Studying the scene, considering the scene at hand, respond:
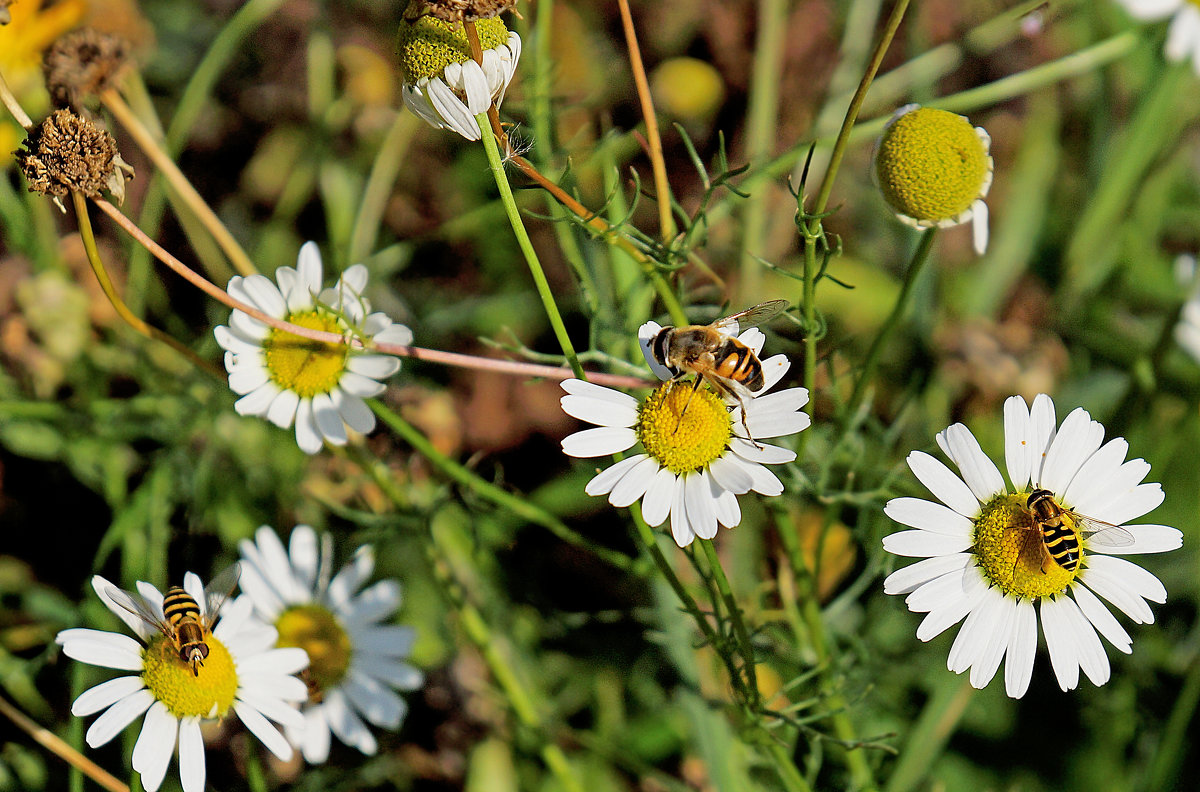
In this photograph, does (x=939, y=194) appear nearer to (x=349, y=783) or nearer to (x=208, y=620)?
(x=208, y=620)

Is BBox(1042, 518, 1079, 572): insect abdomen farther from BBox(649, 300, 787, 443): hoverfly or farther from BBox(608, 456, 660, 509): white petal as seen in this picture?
BBox(608, 456, 660, 509): white petal

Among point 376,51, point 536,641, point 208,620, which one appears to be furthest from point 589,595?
point 376,51

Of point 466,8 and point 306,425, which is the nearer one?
point 466,8

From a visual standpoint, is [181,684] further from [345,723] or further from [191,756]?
[345,723]

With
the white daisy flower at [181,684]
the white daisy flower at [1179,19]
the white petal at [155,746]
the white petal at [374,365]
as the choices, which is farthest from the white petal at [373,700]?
the white daisy flower at [1179,19]

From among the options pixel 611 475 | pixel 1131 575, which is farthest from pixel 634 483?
pixel 1131 575

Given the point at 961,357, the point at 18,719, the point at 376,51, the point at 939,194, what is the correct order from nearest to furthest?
the point at 939,194 < the point at 18,719 < the point at 961,357 < the point at 376,51
